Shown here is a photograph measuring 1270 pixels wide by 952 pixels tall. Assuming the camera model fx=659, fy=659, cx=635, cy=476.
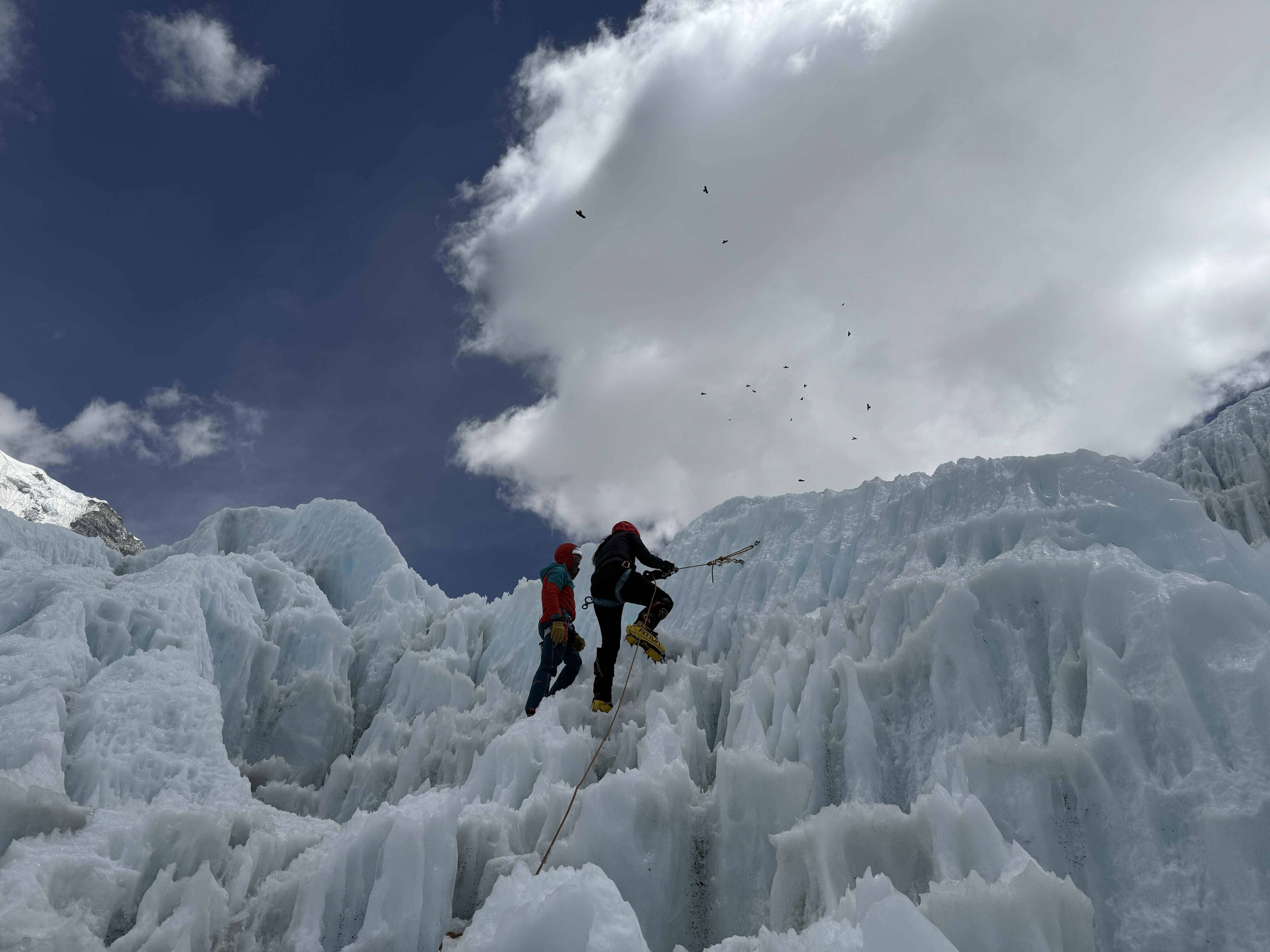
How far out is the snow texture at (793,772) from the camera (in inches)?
195

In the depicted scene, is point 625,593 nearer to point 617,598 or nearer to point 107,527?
point 617,598

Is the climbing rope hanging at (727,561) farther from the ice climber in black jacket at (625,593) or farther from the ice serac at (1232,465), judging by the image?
the ice serac at (1232,465)

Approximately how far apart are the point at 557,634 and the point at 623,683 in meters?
1.82

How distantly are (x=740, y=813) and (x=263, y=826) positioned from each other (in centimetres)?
532

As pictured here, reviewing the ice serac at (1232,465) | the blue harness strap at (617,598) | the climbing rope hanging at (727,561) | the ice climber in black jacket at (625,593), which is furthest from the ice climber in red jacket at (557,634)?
the ice serac at (1232,465)

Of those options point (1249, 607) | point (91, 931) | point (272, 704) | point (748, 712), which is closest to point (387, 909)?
point (91, 931)

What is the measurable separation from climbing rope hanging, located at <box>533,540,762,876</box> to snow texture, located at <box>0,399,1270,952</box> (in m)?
0.15

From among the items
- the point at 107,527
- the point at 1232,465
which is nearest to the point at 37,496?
the point at 107,527

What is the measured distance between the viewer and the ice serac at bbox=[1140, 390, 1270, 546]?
20.6 metres

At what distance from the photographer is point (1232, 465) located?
2334cm

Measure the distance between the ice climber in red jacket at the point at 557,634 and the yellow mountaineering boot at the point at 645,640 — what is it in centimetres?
149

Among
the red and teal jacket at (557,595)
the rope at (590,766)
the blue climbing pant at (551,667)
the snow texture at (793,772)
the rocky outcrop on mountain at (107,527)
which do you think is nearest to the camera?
the snow texture at (793,772)

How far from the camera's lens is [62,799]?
20.8 ft

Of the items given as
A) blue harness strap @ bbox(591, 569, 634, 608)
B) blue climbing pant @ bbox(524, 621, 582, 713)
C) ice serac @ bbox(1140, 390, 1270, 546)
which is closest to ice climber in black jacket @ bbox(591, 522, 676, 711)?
blue harness strap @ bbox(591, 569, 634, 608)
